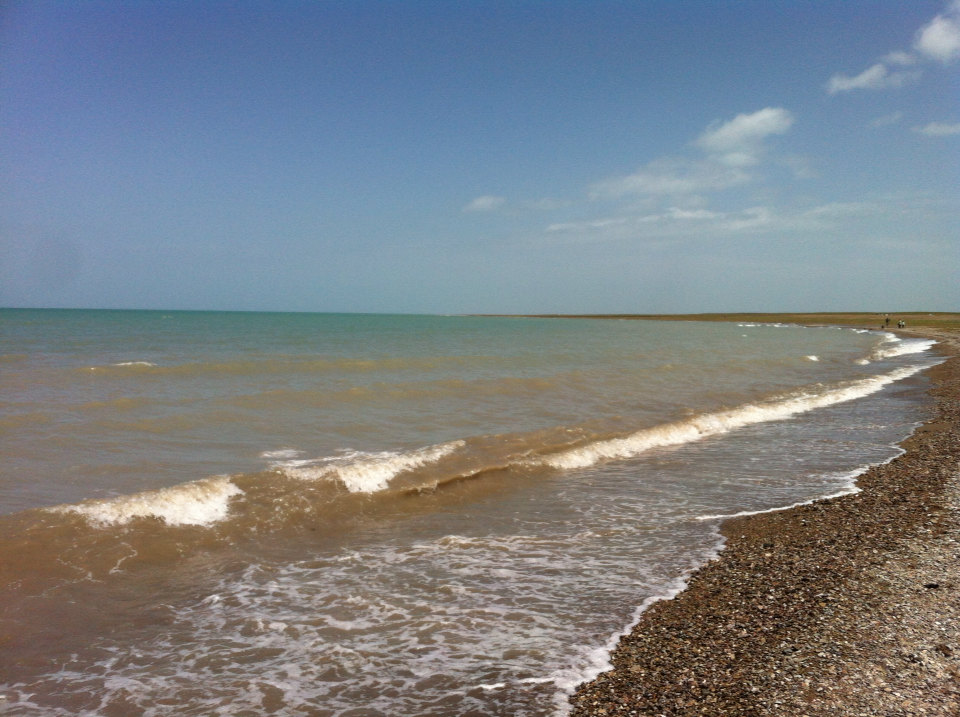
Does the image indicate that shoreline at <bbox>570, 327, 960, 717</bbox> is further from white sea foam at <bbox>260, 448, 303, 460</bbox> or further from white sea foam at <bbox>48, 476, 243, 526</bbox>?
white sea foam at <bbox>260, 448, 303, 460</bbox>

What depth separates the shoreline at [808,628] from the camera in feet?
14.3

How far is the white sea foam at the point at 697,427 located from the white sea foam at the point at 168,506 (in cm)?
653

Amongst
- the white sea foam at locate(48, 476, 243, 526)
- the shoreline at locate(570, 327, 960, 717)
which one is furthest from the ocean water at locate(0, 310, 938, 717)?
the shoreline at locate(570, 327, 960, 717)

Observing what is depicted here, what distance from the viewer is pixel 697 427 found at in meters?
16.5

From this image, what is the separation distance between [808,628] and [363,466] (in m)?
8.15

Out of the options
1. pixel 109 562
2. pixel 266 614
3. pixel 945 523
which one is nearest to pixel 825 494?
pixel 945 523

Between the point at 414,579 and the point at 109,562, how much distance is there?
402cm

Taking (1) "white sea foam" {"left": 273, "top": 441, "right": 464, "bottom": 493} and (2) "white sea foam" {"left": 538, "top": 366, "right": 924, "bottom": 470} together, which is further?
(2) "white sea foam" {"left": 538, "top": 366, "right": 924, "bottom": 470}

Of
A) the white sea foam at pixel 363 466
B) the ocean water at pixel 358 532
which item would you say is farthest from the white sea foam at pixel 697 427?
the white sea foam at pixel 363 466

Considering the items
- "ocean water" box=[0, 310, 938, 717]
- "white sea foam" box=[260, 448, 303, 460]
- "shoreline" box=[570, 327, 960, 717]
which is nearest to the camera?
"shoreline" box=[570, 327, 960, 717]

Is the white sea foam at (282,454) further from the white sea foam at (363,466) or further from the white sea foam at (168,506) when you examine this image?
the white sea foam at (168,506)

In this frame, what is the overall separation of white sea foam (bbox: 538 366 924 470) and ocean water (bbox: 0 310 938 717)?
10 centimetres

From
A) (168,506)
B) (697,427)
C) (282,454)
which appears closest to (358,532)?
(168,506)

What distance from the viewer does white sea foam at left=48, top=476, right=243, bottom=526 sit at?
878cm
